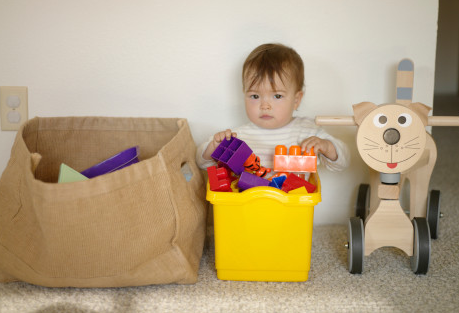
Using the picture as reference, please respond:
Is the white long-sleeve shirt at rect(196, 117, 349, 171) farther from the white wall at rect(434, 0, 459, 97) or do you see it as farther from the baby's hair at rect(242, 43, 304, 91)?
the white wall at rect(434, 0, 459, 97)

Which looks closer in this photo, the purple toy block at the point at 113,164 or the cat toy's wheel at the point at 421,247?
the cat toy's wheel at the point at 421,247

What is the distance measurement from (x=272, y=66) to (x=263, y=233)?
408mm

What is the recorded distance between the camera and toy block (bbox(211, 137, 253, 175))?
3.42ft

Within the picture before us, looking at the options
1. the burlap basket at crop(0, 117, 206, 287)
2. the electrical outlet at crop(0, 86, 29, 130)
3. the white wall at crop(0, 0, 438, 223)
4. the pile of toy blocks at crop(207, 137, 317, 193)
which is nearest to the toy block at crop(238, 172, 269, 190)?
the pile of toy blocks at crop(207, 137, 317, 193)

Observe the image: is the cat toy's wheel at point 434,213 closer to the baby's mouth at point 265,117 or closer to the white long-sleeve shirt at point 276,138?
the white long-sleeve shirt at point 276,138

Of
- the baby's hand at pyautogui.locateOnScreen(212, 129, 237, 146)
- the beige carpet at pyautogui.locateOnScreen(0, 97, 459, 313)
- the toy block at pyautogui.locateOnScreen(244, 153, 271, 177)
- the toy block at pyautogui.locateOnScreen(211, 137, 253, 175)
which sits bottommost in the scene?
the beige carpet at pyautogui.locateOnScreen(0, 97, 459, 313)

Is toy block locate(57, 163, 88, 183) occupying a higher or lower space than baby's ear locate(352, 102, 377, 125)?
lower

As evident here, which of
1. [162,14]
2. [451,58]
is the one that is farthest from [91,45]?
[451,58]

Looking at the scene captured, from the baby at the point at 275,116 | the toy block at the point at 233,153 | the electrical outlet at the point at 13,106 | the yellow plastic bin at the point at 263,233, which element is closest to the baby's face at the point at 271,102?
the baby at the point at 275,116

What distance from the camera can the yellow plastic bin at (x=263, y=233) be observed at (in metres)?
0.96

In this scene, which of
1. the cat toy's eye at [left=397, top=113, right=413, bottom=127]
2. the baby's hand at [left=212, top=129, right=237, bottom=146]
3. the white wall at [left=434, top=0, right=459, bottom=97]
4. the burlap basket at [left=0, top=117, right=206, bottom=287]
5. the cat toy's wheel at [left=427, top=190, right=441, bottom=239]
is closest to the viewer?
the burlap basket at [left=0, top=117, right=206, bottom=287]

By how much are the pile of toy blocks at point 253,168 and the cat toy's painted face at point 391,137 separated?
0.12 m

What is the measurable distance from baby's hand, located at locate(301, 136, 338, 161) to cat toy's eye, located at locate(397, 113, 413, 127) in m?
0.19

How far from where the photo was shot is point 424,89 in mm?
1269
